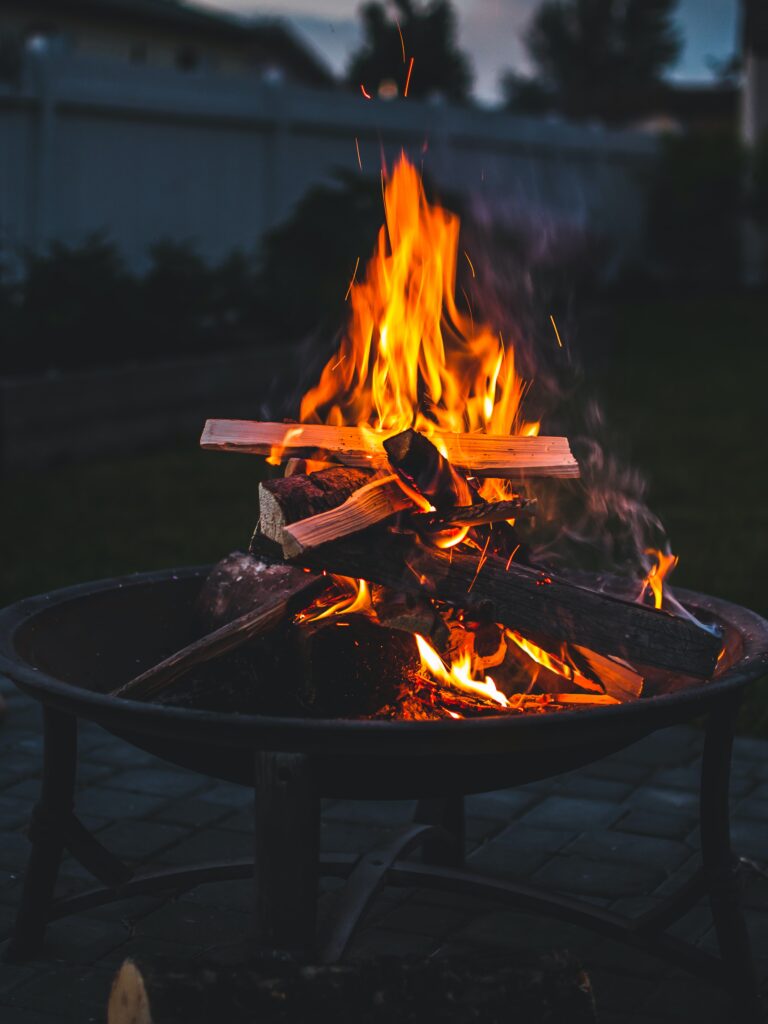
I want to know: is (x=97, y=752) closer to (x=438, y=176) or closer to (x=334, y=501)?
(x=334, y=501)

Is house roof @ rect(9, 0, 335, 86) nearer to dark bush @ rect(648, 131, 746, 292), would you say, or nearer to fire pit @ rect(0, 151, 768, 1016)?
dark bush @ rect(648, 131, 746, 292)

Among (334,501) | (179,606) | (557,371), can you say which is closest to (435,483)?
(334,501)

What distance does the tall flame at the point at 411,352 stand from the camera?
318 centimetres

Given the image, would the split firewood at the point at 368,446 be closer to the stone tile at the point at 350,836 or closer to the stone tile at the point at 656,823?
the stone tile at the point at 350,836

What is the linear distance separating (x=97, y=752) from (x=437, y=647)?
204cm

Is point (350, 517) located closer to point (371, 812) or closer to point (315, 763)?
point (315, 763)

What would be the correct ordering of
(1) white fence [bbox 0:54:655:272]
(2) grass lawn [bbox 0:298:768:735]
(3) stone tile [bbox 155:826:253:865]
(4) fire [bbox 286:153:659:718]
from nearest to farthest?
(4) fire [bbox 286:153:659:718] → (3) stone tile [bbox 155:826:253:865] → (2) grass lawn [bbox 0:298:768:735] → (1) white fence [bbox 0:54:655:272]

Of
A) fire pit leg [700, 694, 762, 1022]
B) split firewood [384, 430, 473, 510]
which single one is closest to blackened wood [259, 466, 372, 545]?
split firewood [384, 430, 473, 510]

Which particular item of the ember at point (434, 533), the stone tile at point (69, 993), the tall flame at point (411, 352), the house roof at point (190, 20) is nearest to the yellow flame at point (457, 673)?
the ember at point (434, 533)

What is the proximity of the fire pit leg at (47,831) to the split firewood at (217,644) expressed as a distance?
0.29 meters

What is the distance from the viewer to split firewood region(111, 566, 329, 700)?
2.63 meters

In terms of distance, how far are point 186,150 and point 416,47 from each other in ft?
160

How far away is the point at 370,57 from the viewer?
58.8 m

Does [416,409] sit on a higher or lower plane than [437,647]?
higher
